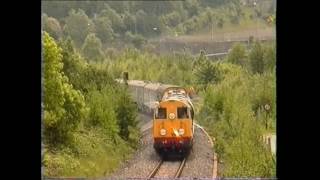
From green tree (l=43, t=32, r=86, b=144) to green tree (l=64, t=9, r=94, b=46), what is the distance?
0.33ft

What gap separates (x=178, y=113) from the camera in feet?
8.68

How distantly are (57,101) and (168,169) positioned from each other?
63 centimetres

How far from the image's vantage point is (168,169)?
102 inches

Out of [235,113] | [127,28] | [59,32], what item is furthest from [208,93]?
[59,32]

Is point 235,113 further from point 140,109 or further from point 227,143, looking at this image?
point 140,109

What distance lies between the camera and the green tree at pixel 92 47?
8.45ft

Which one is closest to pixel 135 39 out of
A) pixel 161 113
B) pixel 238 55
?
pixel 161 113

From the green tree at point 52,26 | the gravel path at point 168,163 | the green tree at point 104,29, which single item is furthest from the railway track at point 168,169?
the green tree at point 52,26

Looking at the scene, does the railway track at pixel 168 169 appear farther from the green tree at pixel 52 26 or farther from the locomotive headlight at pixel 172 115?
Result: the green tree at pixel 52 26

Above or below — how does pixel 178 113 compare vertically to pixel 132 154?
above

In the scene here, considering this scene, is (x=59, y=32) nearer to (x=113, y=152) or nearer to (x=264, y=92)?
(x=113, y=152)
